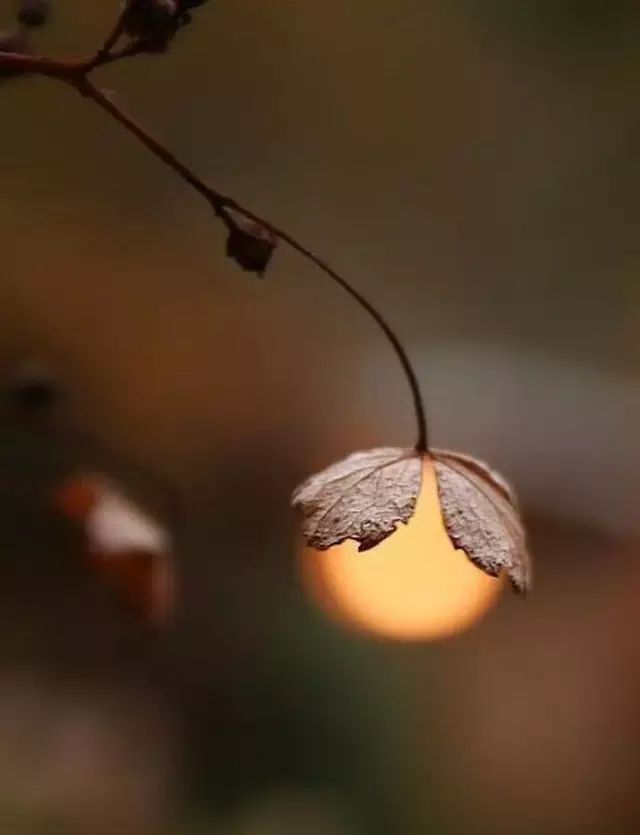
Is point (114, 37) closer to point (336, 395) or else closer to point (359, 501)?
point (359, 501)

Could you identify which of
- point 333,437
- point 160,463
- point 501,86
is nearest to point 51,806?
point 160,463

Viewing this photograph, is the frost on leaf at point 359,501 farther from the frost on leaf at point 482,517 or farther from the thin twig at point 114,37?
the thin twig at point 114,37

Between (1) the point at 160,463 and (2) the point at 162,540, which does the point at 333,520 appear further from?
(1) the point at 160,463

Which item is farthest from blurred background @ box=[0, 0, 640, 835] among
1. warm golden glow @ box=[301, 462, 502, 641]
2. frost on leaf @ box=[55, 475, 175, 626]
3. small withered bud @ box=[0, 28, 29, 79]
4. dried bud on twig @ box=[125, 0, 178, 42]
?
dried bud on twig @ box=[125, 0, 178, 42]

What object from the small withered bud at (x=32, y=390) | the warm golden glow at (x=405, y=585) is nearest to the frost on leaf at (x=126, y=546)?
the small withered bud at (x=32, y=390)

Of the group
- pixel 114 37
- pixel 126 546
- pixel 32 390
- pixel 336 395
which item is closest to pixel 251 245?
pixel 114 37

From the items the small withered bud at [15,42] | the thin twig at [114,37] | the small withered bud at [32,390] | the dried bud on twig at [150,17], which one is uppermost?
the dried bud on twig at [150,17]

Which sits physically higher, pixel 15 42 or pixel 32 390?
pixel 15 42
